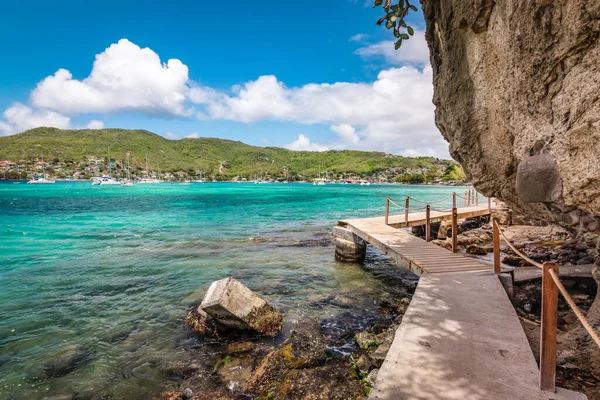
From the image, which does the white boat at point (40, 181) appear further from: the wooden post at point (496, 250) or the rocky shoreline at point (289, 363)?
the wooden post at point (496, 250)

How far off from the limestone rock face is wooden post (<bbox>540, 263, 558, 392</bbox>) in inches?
60.4

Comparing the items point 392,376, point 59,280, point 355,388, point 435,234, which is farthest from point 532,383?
point 435,234

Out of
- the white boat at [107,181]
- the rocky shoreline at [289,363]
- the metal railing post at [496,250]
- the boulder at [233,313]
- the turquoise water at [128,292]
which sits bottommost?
the turquoise water at [128,292]

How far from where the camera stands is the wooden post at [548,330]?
10.6 feet

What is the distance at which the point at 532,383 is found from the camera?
3436 mm

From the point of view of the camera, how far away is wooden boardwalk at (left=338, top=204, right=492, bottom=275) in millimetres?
8488

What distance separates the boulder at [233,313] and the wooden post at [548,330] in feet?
16.3

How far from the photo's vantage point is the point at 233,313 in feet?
21.2

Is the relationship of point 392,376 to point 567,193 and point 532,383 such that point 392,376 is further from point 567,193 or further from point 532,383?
point 567,193

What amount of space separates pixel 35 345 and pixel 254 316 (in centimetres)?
479

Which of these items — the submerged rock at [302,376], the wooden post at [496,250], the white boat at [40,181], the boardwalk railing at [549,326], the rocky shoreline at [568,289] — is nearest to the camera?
the boardwalk railing at [549,326]

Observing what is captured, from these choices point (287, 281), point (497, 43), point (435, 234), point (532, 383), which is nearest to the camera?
point (532, 383)

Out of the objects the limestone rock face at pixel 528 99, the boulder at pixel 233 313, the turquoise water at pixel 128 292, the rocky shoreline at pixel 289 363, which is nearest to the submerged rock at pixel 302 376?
the rocky shoreline at pixel 289 363

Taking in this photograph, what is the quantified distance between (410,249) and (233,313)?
261 inches
